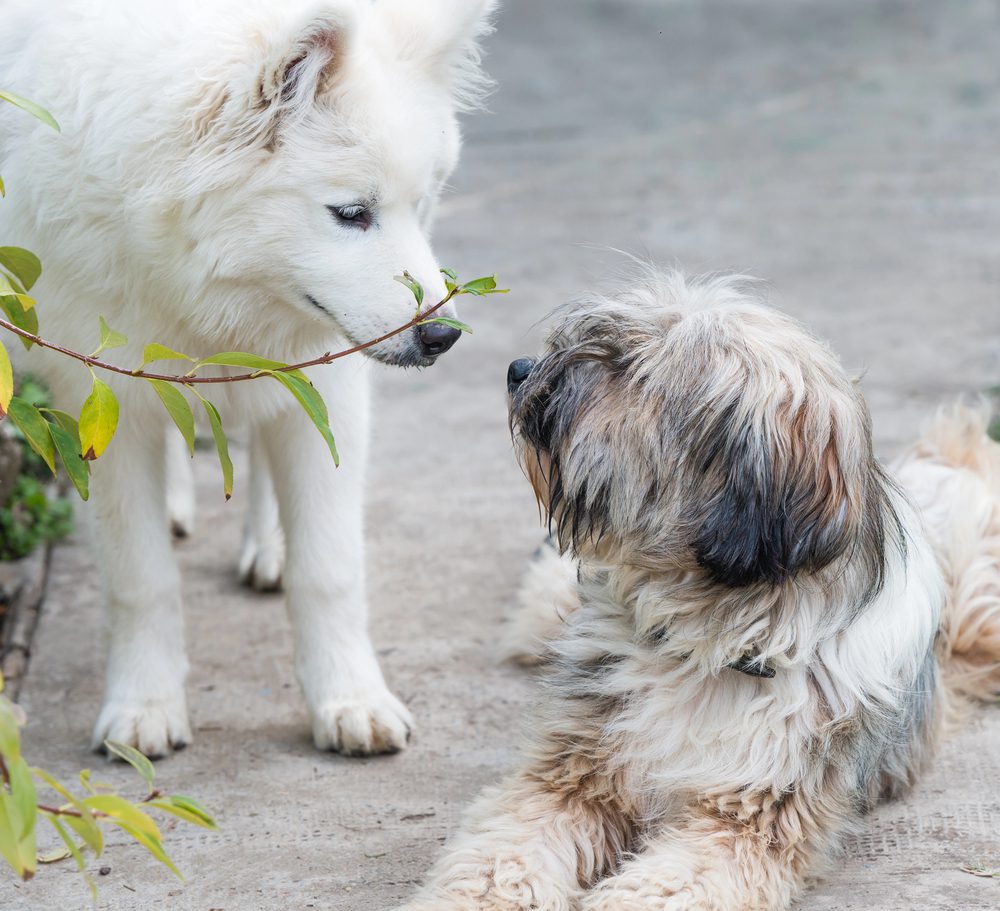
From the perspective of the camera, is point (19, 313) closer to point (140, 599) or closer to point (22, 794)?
point (22, 794)

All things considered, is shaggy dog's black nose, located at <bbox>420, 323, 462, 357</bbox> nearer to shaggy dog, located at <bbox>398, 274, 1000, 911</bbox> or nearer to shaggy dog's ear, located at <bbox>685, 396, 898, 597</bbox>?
shaggy dog, located at <bbox>398, 274, 1000, 911</bbox>

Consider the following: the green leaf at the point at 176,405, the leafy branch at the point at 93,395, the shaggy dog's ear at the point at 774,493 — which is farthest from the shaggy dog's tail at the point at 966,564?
the green leaf at the point at 176,405

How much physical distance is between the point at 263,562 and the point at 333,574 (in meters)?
0.94

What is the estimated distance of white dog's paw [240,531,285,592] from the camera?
4.45 meters

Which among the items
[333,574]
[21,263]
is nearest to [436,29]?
[21,263]

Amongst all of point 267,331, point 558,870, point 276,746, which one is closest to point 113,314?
point 267,331

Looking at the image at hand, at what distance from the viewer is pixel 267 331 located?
3.28 metres

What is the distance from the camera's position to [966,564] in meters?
3.72

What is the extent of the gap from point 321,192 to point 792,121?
829 centimetres

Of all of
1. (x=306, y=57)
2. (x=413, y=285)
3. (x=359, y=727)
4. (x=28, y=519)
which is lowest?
(x=28, y=519)

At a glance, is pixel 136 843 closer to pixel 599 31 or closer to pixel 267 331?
pixel 267 331

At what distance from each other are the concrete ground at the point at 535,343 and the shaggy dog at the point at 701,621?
0.91 ft

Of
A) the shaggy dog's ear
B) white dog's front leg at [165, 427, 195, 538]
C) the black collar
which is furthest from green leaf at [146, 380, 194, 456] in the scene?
white dog's front leg at [165, 427, 195, 538]

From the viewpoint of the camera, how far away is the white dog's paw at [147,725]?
137 inches
